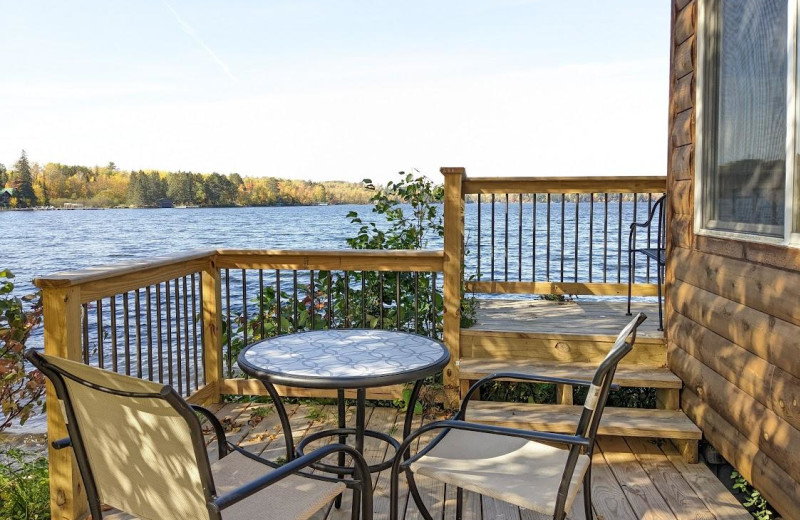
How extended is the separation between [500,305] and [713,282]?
235cm

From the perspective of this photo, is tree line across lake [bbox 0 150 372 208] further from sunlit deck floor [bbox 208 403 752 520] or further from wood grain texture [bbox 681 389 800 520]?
wood grain texture [bbox 681 389 800 520]

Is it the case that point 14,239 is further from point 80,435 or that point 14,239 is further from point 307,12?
point 80,435

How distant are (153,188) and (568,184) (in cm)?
3134

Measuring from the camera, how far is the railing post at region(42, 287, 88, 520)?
2457 mm

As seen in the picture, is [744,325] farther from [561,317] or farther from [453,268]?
[561,317]

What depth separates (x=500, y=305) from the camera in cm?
535

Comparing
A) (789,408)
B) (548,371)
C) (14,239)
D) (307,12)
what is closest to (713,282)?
(789,408)

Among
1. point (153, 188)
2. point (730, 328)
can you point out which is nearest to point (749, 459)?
point (730, 328)

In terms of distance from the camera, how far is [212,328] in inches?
164

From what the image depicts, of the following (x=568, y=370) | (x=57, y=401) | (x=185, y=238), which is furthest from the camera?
(x=185, y=238)

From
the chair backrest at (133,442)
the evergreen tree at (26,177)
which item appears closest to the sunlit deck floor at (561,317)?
the chair backrest at (133,442)

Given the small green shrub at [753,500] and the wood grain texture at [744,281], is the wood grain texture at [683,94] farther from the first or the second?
the small green shrub at [753,500]

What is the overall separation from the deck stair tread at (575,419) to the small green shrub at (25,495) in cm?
214

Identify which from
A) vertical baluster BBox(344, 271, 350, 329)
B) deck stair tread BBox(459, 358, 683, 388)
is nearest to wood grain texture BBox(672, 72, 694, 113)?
deck stair tread BBox(459, 358, 683, 388)
